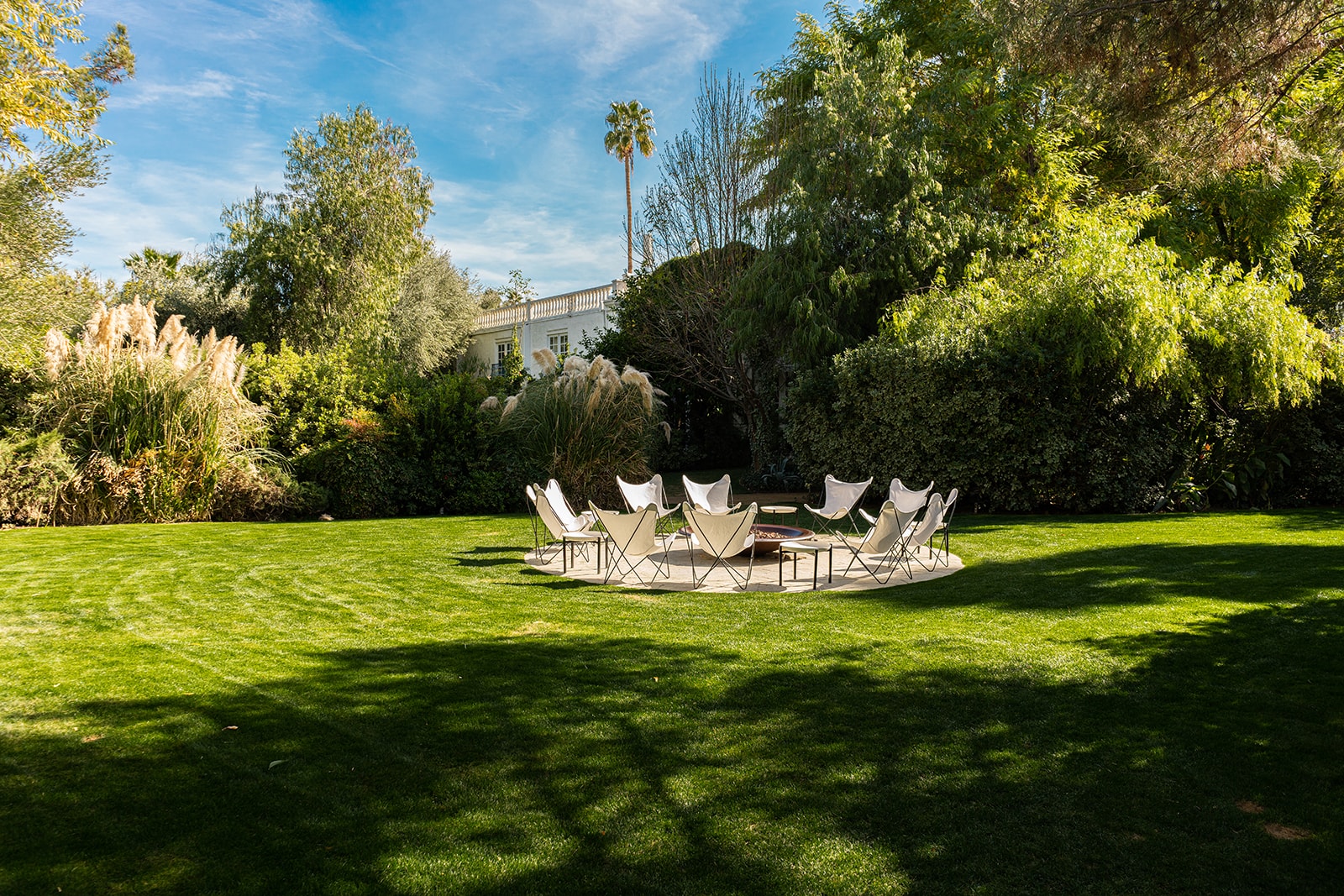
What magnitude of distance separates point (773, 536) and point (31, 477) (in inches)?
406

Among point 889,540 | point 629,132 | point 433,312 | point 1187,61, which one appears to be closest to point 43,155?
point 433,312

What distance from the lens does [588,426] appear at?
44.3 feet

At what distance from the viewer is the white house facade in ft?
98.0

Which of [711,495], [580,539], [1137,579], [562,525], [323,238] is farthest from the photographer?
[323,238]

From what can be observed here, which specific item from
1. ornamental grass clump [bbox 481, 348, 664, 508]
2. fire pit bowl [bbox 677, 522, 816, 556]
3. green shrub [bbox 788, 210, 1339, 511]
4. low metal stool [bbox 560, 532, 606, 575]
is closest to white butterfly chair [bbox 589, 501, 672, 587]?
low metal stool [bbox 560, 532, 606, 575]

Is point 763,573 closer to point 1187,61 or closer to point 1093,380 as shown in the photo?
point 1187,61

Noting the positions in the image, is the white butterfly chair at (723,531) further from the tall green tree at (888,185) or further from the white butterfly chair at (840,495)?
the tall green tree at (888,185)

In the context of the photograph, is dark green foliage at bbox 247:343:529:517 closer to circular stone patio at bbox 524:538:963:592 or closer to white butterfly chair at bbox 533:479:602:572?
A: white butterfly chair at bbox 533:479:602:572

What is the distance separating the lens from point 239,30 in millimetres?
13695

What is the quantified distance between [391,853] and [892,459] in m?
12.2

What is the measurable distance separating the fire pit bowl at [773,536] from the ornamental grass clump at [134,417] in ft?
24.8

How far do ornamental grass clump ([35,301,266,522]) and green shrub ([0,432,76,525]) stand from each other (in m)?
0.19

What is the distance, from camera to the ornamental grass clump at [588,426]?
13.5 metres

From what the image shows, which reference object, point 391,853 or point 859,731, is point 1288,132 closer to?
point 859,731
